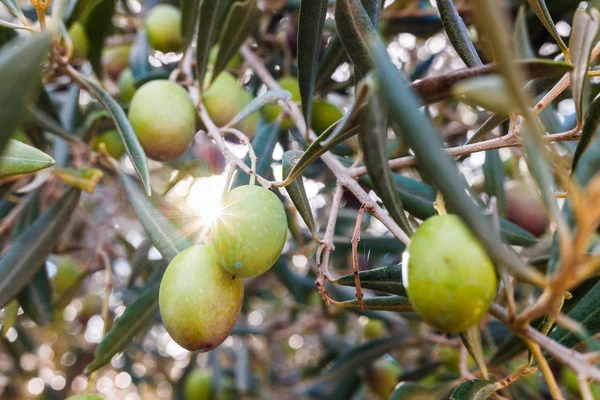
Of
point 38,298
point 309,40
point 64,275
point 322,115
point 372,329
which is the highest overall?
point 309,40

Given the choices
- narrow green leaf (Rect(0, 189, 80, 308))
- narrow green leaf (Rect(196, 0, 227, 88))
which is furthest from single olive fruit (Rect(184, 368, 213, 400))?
narrow green leaf (Rect(196, 0, 227, 88))

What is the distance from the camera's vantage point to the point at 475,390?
885 mm

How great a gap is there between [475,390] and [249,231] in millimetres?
474

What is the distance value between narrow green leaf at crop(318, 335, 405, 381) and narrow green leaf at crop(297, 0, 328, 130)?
101cm

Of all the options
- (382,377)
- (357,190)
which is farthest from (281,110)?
(382,377)

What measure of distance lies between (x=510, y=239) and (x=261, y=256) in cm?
80

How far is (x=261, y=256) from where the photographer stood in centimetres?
83

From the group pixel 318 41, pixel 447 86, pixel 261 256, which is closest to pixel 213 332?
pixel 261 256

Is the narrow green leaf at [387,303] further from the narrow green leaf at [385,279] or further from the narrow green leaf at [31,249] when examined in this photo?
the narrow green leaf at [31,249]

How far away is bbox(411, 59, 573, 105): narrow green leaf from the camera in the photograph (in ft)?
2.11

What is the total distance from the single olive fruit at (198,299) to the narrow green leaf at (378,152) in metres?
0.30

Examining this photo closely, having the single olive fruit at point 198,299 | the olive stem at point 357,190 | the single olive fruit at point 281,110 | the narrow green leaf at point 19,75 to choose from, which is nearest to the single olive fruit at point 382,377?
the single olive fruit at point 281,110

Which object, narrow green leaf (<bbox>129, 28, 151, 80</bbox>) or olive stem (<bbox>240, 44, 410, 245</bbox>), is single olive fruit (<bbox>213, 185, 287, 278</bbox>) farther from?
narrow green leaf (<bbox>129, 28, 151, 80</bbox>)

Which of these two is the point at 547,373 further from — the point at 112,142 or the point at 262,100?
the point at 112,142
